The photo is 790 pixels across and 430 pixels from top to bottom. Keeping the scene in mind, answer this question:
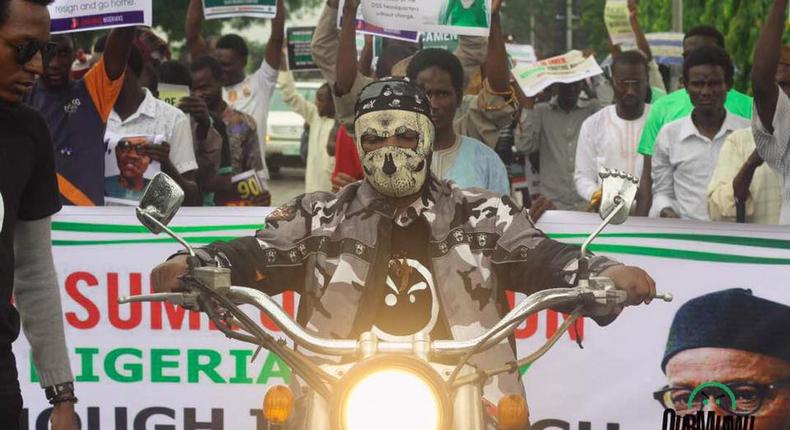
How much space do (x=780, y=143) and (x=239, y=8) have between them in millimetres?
4237

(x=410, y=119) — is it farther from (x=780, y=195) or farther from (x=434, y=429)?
(x=780, y=195)

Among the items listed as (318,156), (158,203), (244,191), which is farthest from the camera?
(318,156)

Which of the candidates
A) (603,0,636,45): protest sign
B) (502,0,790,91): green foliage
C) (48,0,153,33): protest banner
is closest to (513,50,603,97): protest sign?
(603,0,636,45): protest sign

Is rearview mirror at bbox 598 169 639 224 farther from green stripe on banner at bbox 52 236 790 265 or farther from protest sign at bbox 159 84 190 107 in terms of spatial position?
protest sign at bbox 159 84 190 107

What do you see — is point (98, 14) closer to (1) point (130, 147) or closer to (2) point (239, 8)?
(1) point (130, 147)

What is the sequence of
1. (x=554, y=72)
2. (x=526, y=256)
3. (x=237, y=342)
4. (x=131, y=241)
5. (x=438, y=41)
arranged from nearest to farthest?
(x=526, y=256) < (x=237, y=342) < (x=131, y=241) < (x=554, y=72) < (x=438, y=41)

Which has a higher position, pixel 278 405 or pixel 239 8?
pixel 239 8

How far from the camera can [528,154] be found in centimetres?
1084

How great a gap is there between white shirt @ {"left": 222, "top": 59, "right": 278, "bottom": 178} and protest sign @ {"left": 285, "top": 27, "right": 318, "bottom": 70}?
2.85m

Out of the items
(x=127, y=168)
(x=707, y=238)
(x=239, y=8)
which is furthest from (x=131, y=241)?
(x=239, y=8)

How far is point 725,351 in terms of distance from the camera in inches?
237

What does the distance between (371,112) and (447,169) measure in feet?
7.03

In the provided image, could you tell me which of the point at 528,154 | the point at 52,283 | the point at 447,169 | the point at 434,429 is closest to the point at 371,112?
→ the point at 52,283

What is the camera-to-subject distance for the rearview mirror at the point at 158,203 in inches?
141
